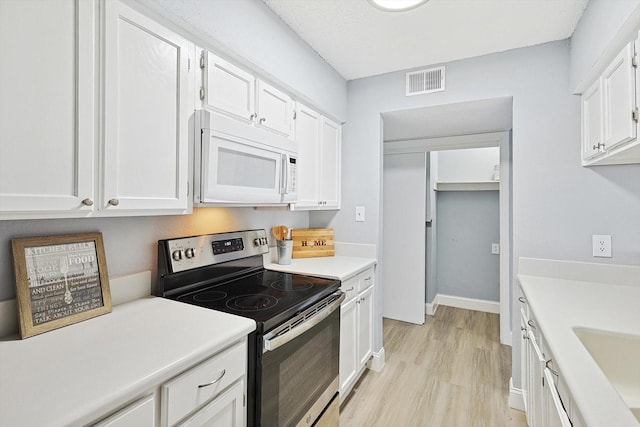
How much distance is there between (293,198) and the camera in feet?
6.45

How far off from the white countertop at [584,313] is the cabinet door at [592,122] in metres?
0.70

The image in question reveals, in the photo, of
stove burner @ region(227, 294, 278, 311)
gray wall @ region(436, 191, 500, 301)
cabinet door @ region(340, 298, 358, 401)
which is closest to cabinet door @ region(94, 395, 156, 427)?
stove burner @ region(227, 294, 278, 311)

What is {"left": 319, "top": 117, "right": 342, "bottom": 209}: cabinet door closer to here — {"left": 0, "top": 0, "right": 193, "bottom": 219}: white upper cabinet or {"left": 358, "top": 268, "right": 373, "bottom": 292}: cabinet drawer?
{"left": 358, "top": 268, "right": 373, "bottom": 292}: cabinet drawer

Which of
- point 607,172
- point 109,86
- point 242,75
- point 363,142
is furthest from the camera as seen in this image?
point 363,142

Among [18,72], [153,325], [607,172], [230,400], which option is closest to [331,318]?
[230,400]

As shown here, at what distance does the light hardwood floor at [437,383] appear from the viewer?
1.99m

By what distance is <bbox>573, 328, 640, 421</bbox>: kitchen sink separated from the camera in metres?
1.13

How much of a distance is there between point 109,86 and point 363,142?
6.31ft

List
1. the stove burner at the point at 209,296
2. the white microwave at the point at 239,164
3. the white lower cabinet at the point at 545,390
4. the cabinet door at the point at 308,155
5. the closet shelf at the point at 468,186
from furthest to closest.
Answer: the closet shelf at the point at 468,186
the cabinet door at the point at 308,155
the stove burner at the point at 209,296
the white microwave at the point at 239,164
the white lower cabinet at the point at 545,390

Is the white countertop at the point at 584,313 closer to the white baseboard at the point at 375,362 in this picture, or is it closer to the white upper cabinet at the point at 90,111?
the white baseboard at the point at 375,362

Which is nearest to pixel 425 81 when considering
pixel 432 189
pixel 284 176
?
pixel 284 176

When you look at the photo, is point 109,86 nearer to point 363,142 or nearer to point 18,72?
point 18,72

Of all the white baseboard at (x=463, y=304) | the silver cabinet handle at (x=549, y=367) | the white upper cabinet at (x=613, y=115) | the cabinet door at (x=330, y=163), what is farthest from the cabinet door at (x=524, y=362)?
the white baseboard at (x=463, y=304)

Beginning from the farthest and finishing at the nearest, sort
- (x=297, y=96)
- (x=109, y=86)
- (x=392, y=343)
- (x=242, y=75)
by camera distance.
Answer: (x=392, y=343), (x=297, y=96), (x=242, y=75), (x=109, y=86)
